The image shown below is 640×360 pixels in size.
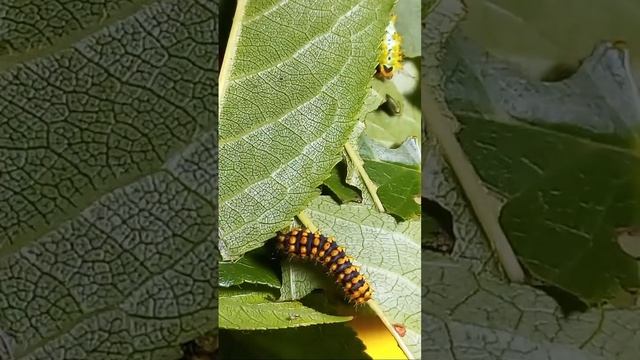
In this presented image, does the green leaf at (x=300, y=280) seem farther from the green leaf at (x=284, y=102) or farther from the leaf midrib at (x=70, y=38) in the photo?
the leaf midrib at (x=70, y=38)

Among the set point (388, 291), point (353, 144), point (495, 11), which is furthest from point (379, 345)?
point (495, 11)

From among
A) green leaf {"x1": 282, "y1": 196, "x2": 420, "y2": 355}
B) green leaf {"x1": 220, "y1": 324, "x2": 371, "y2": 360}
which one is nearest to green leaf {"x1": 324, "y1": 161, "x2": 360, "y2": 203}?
green leaf {"x1": 282, "y1": 196, "x2": 420, "y2": 355}

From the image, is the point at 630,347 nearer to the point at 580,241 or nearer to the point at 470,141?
the point at 580,241

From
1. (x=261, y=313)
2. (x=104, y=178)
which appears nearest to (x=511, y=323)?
(x=261, y=313)

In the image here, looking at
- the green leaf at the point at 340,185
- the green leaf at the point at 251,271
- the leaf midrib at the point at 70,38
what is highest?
the leaf midrib at the point at 70,38

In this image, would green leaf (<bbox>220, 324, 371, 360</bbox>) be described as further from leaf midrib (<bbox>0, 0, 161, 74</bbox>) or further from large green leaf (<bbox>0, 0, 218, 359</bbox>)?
leaf midrib (<bbox>0, 0, 161, 74</bbox>)

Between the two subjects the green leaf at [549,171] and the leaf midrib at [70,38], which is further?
the green leaf at [549,171]

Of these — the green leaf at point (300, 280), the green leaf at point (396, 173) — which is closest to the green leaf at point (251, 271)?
the green leaf at point (300, 280)
